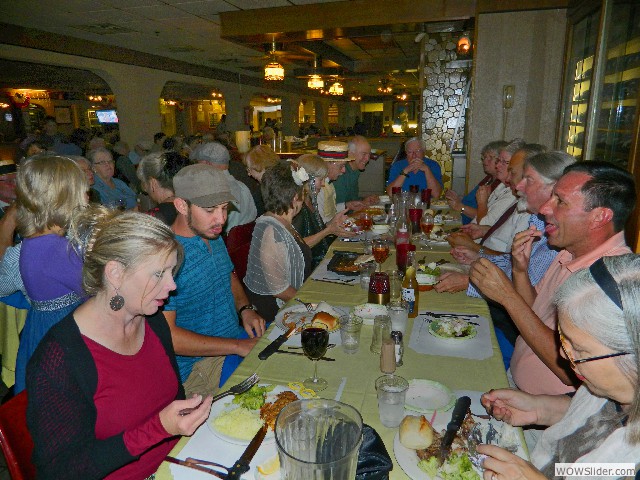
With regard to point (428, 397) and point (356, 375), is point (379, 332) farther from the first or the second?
point (428, 397)

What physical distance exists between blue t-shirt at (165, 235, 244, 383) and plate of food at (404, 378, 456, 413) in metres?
1.08

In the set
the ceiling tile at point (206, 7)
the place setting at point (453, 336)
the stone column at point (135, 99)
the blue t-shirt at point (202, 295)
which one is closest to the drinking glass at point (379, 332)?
the place setting at point (453, 336)

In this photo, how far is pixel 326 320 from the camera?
1.92 m

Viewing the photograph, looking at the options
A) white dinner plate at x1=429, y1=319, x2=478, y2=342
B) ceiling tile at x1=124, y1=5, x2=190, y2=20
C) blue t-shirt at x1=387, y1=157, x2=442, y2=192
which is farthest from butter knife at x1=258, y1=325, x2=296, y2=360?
ceiling tile at x1=124, y1=5, x2=190, y2=20

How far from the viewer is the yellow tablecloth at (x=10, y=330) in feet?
8.59

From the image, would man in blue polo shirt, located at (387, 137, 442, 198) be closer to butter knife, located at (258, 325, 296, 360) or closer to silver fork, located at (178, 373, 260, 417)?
butter knife, located at (258, 325, 296, 360)

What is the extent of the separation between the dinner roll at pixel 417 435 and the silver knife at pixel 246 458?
398 millimetres

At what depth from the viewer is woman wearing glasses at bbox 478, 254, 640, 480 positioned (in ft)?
3.05

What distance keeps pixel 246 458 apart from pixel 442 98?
7.48 meters

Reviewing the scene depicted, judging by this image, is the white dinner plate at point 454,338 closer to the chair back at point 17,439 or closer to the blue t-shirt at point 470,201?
the chair back at point 17,439

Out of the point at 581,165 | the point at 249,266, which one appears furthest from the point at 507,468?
the point at 249,266

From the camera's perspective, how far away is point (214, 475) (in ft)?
3.63

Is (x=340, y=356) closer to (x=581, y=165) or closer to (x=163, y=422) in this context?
(x=163, y=422)

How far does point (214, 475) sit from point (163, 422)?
0.73ft
